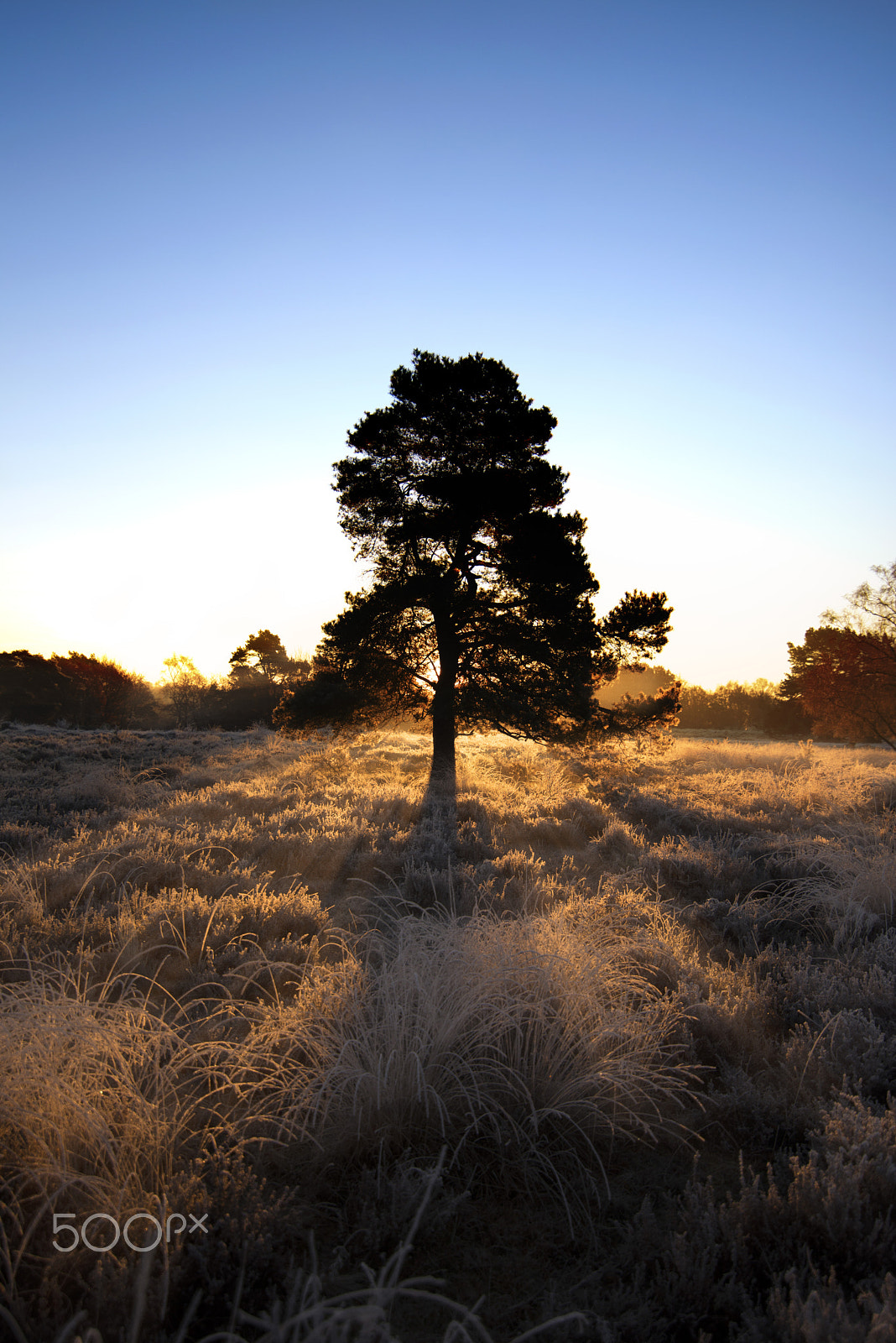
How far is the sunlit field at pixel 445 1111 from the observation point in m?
1.83

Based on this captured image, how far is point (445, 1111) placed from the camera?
2.55 m

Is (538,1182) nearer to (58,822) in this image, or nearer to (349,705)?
(58,822)

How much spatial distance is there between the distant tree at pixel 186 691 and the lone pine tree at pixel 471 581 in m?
21.7

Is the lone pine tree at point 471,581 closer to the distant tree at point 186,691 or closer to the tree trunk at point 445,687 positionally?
the tree trunk at point 445,687

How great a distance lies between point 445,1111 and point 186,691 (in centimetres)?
4126

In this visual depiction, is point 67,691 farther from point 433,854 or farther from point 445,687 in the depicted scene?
point 433,854

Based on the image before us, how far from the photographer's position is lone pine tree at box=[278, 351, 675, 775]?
12.8m

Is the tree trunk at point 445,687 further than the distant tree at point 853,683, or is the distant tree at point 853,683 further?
the distant tree at point 853,683

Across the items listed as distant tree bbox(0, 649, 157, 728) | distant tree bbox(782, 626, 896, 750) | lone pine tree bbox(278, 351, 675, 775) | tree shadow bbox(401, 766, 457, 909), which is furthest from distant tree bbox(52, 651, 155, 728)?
distant tree bbox(782, 626, 896, 750)

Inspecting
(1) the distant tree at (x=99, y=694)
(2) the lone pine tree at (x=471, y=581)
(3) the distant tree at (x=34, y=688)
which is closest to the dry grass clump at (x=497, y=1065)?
(2) the lone pine tree at (x=471, y=581)

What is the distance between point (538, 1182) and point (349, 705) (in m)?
11.4

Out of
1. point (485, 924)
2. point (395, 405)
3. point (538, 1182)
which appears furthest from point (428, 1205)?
point (395, 405)

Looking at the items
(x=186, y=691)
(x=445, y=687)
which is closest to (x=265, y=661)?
(x=186, y=691)

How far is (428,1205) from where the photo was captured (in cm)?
217
